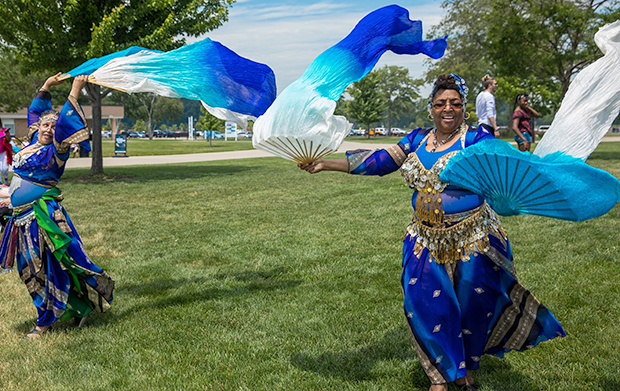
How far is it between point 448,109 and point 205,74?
2405 mm

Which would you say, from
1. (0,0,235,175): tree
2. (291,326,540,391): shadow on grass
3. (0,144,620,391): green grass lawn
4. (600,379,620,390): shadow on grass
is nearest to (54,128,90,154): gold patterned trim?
(0,144,620,391): green grass lawn

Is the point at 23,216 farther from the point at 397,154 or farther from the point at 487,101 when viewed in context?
the point at 487,101

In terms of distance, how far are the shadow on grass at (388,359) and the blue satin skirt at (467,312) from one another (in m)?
0.32

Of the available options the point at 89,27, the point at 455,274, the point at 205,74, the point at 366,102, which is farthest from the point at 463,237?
the point at 366,102

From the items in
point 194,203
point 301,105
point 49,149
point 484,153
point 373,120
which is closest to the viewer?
point 484,153

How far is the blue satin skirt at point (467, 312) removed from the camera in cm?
319

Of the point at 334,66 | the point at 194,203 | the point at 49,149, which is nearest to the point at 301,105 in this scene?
the point at 334,66

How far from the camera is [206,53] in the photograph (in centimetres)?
451

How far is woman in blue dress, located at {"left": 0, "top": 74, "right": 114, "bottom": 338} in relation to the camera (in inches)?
171

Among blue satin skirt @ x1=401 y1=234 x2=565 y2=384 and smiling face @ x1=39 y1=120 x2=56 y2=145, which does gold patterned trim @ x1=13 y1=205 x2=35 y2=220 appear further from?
blue satin skirt @ x1=401 y1=234 x2=565 y2=384

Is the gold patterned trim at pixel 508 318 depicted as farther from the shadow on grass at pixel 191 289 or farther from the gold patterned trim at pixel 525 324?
the shadow on grass at pixel 191 289

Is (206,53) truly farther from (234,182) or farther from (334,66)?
(234,182)

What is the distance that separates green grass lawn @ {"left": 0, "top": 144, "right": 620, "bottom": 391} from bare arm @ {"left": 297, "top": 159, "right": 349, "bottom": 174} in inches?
63.0

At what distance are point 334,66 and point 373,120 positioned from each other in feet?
188
